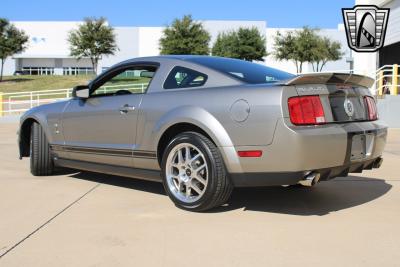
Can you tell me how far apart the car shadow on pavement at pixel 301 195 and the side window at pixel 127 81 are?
1.10 metres

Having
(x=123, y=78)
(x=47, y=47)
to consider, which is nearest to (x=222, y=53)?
(x=47, y=47)

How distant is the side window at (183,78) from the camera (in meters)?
4.54

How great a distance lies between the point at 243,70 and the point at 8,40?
50887 mm

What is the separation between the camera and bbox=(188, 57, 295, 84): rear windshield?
4500 millimetres

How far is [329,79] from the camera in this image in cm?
416

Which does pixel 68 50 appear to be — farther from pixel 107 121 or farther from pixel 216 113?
pixel 216 113

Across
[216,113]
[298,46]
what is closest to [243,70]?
[216,113]

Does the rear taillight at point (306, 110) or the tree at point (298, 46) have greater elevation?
the tree at point (298, 46)

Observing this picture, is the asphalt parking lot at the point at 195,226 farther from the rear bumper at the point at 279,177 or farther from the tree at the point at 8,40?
the tree at the point at 8,40

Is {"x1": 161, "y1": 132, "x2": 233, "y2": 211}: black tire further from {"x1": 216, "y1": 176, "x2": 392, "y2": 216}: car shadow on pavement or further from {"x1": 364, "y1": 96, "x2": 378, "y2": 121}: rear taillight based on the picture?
{"x1": 364, "y1": 96, "x2": 378, "y2": 121}: rear taillight

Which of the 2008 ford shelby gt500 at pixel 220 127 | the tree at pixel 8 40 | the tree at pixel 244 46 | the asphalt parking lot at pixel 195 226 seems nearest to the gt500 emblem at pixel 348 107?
the 2008 ford shelby gt500 at pixel 220 127

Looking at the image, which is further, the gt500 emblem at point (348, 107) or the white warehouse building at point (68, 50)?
the white warehouse building at point (68, 50)
